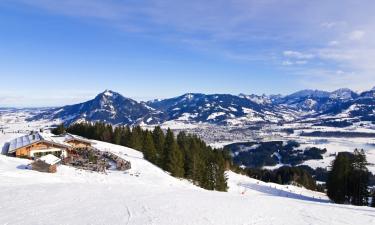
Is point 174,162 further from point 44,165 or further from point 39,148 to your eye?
point 44,165

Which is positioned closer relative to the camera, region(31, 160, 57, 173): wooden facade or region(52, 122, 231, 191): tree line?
region(31, 160, 57, 173): wooden facade

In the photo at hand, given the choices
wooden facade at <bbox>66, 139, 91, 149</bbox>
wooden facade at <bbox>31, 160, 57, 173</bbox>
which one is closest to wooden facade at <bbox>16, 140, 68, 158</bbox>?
wooden facade at <bbox>66, 139, 91, 149</bbox>

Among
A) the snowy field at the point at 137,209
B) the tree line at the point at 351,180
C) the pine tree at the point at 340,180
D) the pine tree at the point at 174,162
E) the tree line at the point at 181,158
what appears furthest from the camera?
the pine tree at the point at 340,180

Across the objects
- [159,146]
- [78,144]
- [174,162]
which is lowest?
[174,162]

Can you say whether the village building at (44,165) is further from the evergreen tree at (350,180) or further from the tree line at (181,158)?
the evergreen tree at (350,180)

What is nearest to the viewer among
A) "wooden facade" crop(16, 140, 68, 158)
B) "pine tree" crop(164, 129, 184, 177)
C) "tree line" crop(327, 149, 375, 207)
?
"wooden facade" crop(16, 140, 68, 158)

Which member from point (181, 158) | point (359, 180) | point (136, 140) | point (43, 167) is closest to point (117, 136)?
point (136, 140)

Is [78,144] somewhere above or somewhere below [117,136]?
below

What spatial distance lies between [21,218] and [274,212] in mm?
16668

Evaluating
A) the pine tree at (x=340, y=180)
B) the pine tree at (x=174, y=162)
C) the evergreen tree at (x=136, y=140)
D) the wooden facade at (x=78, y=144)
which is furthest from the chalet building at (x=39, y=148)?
the pine tree at (x=340, y=180)

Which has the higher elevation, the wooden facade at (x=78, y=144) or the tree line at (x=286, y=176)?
the wooden facade at (x=78, y=144)

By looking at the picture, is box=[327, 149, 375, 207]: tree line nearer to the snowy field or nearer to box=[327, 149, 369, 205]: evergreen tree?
box=[327, 149, 369, 205]: evergreen tree

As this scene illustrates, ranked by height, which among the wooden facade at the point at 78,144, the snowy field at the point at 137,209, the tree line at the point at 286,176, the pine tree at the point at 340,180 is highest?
the wooden facade at the point at 78,144

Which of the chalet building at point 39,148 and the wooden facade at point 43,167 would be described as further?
the chalet building at point 39,148
